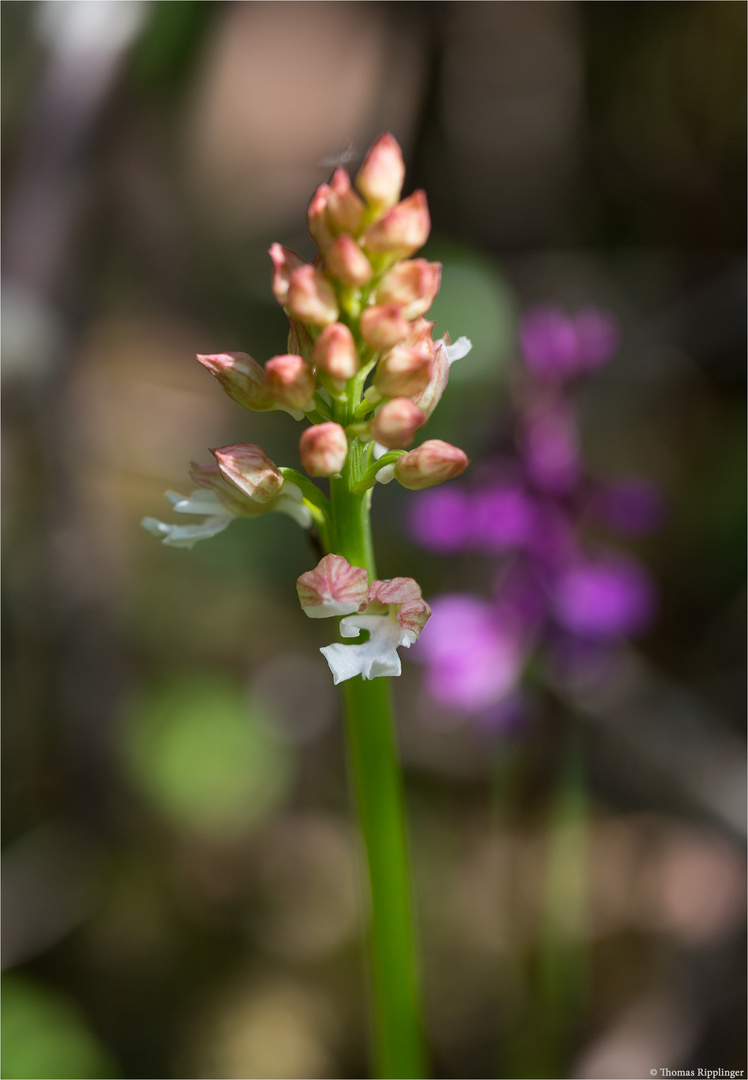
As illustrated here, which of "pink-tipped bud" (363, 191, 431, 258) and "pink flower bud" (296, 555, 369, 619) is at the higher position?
"pink-tipped bud" (363, 191, 431, 258)

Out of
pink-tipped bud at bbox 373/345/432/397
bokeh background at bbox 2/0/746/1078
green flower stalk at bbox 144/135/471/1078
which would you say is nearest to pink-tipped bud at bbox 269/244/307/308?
green flower stalk at bbox 144/135/471/1078

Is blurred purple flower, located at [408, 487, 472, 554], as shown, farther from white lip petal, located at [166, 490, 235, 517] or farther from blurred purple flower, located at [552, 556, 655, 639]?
white lip petal, located at [166, 490, 235, 517]

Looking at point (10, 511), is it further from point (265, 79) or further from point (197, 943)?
point (265, 79)

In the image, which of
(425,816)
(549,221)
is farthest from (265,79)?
(425,816)

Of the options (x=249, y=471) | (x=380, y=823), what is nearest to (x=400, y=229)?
(x=249, y=471)

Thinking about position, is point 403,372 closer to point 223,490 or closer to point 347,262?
point 347,262

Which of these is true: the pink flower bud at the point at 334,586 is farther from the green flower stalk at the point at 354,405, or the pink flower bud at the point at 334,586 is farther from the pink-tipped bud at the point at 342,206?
the pink-tipped bud at the point at 342,206
